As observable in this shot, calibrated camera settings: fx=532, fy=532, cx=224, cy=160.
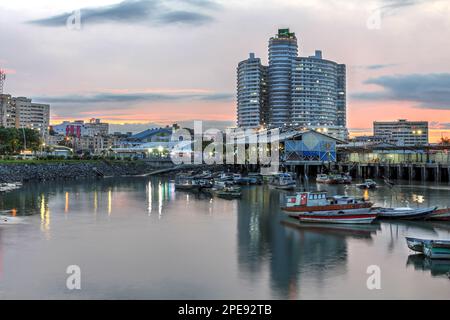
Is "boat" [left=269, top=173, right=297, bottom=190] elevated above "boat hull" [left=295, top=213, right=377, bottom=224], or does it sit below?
above

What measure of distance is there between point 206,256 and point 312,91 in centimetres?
14782

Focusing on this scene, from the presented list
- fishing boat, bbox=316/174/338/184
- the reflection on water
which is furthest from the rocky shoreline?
the reflection on water

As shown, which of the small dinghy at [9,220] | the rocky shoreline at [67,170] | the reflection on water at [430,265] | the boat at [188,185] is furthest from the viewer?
the rocky shoreline at [67,170]

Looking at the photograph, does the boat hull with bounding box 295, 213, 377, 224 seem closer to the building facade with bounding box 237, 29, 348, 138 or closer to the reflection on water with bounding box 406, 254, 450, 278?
the reflection on water with bounding box 406, 254, 450, 278

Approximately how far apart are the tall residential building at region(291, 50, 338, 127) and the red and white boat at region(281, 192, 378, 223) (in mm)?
130050

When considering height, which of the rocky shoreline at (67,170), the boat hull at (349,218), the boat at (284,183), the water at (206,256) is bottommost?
the water at (206,256)

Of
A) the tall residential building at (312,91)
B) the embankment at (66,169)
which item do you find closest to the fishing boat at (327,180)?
the embankment at (66,169)

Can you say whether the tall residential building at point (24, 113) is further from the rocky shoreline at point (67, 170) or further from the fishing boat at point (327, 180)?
the fishing boat at point (327, 180)

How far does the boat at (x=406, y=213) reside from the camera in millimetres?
34438

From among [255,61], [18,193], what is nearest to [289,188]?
[18,193]

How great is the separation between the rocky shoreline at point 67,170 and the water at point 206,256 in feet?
114

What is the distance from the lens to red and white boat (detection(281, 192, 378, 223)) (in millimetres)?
33125

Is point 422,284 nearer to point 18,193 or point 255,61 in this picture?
point 18,193
